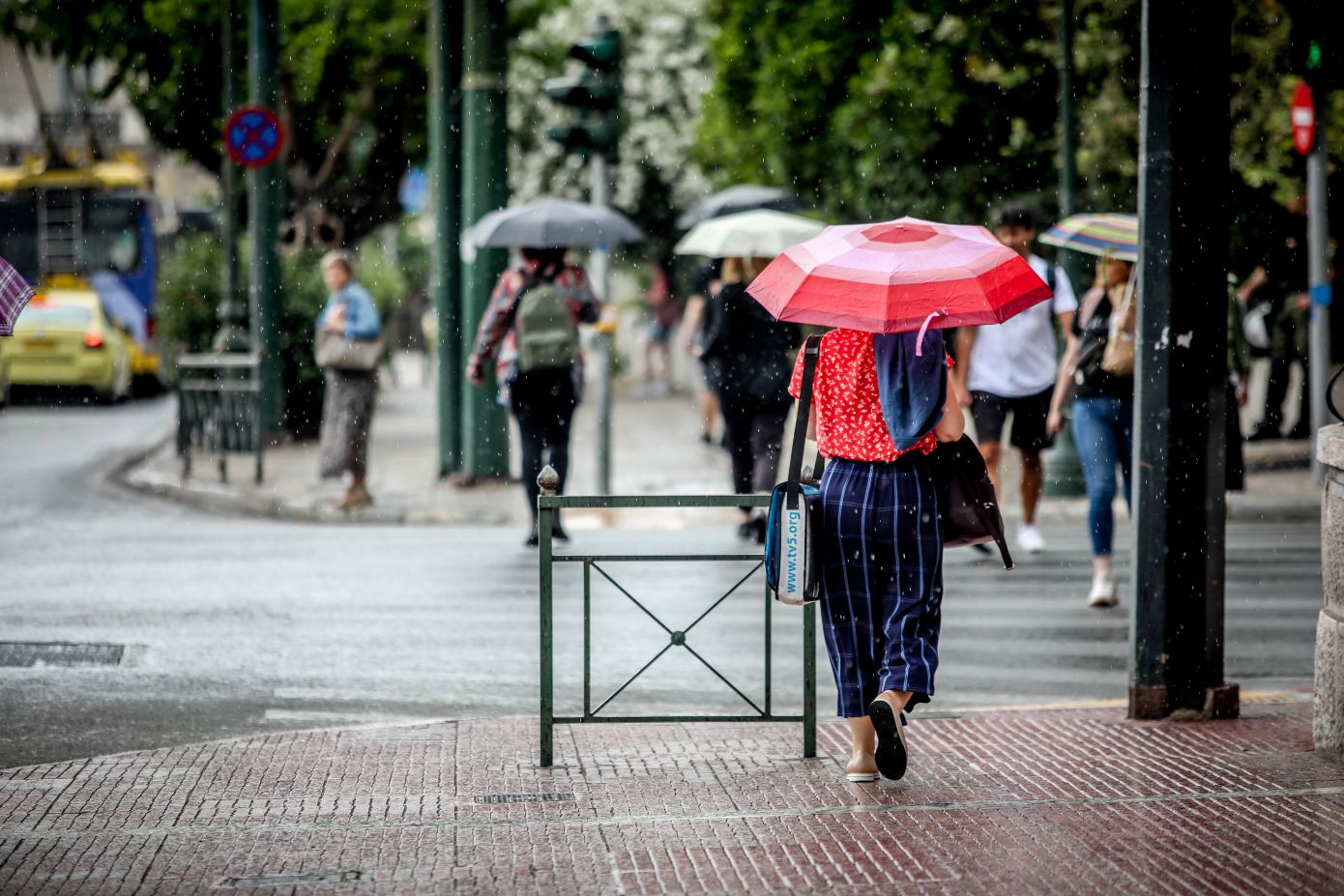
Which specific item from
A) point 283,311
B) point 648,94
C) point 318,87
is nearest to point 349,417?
point 283,311

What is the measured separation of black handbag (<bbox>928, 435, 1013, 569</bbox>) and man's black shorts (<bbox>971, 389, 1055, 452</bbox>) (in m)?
4.94

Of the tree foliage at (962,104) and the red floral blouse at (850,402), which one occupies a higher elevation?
the tree foliage at (962,104)

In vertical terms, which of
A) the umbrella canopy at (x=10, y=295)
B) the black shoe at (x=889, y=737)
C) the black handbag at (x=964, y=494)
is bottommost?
the black shoe at (x=889, y=737)

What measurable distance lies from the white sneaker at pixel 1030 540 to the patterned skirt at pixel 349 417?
502cm

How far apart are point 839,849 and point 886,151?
54.6ft

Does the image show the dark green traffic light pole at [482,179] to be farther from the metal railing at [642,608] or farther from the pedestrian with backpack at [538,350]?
the metal railing at [642,608]

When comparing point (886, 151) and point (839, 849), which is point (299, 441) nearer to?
point (886, 151)

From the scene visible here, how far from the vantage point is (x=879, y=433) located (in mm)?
6000

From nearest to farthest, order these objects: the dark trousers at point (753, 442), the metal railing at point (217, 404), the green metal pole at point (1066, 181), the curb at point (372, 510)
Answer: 1. the dark trousers at point (753, 442)
2. the curb at point (372, 510)
3. the green metal pole at point (1066, 181)
4. the metal railing at point (217, 404)

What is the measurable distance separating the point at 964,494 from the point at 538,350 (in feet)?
19.5

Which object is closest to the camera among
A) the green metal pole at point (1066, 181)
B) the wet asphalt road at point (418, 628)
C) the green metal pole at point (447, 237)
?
the wet asphalt road at point (418, 628)

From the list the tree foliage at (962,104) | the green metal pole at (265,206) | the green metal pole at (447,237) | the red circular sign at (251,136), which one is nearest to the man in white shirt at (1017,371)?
the tree foliage at (962,104)

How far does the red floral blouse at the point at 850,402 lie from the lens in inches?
237

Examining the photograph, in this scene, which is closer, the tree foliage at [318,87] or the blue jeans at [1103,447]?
the blue jeans at [1103,447]
